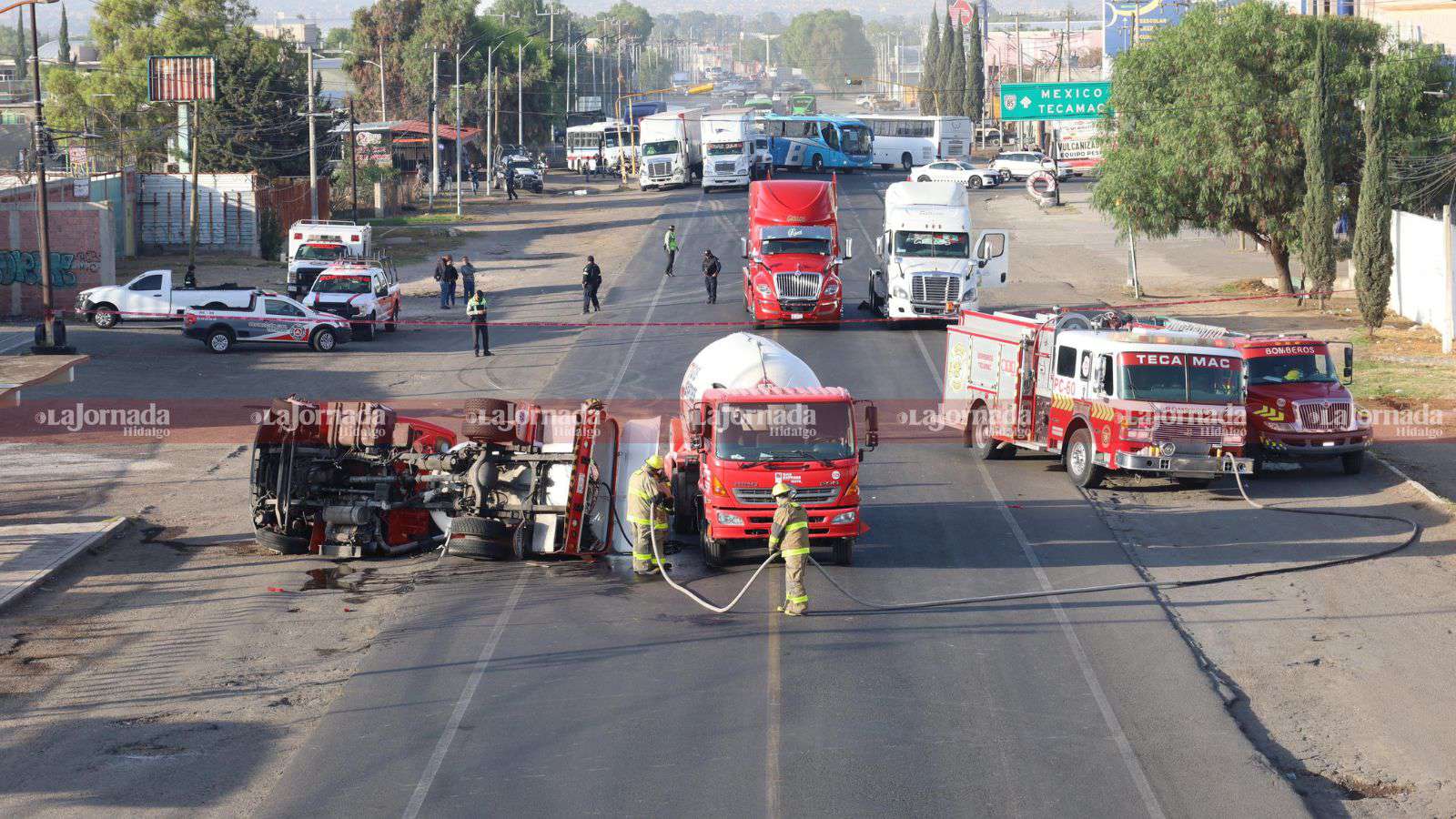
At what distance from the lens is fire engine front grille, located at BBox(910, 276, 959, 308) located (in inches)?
1565

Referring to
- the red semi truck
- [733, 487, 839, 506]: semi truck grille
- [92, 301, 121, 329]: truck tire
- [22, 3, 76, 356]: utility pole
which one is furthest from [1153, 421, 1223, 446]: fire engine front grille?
[92, 301, 121, 329]: truck tire

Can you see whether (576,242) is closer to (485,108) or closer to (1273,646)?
(1273,646)

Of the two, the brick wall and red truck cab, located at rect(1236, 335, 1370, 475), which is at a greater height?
the brick wall

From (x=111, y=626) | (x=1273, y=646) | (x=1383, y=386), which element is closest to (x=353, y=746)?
(x=111, y=626)

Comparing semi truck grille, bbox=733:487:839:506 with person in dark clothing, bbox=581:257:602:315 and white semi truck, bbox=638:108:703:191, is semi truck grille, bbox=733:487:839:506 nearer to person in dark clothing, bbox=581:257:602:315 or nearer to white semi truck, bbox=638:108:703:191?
person in dark clothing, bbox=581:257:602:315

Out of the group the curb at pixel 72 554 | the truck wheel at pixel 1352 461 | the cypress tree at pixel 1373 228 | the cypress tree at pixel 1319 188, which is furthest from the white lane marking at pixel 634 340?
the cypress tree at pixel 1319 188

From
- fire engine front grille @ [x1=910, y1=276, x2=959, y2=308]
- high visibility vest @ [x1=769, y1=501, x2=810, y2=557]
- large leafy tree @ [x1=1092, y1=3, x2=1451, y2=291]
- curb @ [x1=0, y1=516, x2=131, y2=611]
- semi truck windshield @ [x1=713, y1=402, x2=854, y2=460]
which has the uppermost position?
large leafy tree @ [x1=1092, y1=3, x2=1451, y2=291]

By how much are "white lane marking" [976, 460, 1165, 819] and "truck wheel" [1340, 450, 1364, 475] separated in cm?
645

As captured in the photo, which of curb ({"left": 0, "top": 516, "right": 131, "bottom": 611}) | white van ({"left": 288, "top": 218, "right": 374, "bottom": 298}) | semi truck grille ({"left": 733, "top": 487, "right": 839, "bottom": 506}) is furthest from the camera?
white van ({"left": 288, "top": 218, "right": 374, "bottom": 298})

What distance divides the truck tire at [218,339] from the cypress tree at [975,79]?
11129 centimetres

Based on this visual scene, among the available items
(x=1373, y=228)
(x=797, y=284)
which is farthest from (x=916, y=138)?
(x=1373, y=228)

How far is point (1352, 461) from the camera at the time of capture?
2481 cm

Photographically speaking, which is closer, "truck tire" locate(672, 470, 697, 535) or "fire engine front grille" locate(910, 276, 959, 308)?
"truck tire" locate(672, 470, 697, 535)

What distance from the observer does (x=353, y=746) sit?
12938 mm
